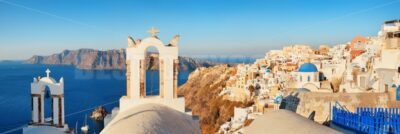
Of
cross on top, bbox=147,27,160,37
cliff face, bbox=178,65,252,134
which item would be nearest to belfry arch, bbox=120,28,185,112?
cross on top, bbox=147,27,160,37

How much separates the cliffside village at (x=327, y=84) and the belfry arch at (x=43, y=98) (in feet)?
27.9

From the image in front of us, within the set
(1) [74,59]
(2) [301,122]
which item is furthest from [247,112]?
(1) [74,59]

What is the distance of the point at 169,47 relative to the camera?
28.0ft

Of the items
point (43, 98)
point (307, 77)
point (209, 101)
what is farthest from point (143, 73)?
point (209, 101)

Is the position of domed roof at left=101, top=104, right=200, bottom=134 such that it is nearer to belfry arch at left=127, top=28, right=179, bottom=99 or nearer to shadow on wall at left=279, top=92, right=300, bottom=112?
belfry arch at left=127, top=28, right=179, bottom=99

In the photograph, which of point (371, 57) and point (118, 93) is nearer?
point (371, 57)

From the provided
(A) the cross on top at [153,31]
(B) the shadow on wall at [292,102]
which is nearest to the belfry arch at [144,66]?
(A) the cross on top at [153,31]

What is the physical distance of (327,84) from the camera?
2930 cm

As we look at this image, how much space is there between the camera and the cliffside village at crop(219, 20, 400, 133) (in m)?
14.2

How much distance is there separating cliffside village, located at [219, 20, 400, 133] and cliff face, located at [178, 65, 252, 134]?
1493mm

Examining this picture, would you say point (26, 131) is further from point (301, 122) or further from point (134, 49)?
point (301, 122)

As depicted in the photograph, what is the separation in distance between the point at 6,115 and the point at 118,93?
2980cm

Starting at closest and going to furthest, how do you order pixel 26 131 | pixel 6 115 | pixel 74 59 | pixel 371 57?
1. pixel 26 131
2. pixel 371 57
3. pixel 6 115
4. pixel 74 59

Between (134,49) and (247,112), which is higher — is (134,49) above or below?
above
